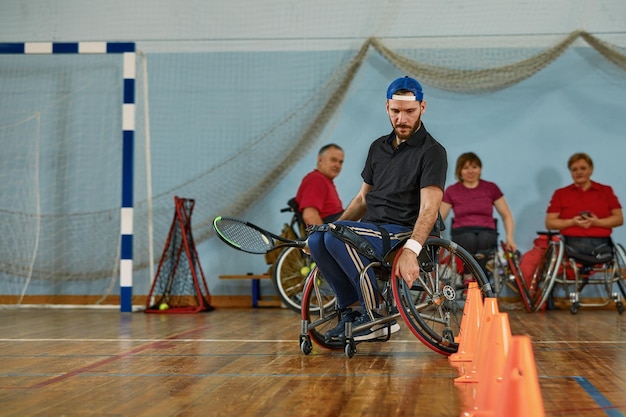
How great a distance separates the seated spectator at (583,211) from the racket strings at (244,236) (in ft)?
11.1

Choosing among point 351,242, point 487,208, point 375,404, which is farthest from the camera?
point 487,208

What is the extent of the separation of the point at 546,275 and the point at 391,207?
2.92 m

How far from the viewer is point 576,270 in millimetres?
5770

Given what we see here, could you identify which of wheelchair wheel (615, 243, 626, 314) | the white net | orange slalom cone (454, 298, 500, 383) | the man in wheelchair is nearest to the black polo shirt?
the man in wheelchair

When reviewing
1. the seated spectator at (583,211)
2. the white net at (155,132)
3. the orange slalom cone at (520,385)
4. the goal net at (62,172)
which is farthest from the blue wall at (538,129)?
the orange slalom cone at (520,385)

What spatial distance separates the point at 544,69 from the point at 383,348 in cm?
385

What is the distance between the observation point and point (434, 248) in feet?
10.5

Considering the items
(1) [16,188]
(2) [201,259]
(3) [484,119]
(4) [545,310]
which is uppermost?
(3) [484,119]

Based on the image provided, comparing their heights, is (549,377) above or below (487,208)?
below

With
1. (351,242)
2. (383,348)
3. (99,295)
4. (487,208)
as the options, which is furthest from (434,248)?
(99,295)

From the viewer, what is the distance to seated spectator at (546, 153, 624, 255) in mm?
5824

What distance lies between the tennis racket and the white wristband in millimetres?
443

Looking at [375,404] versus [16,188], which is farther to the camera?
[16,188]

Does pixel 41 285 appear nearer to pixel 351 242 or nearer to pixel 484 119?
pixel 484 119
